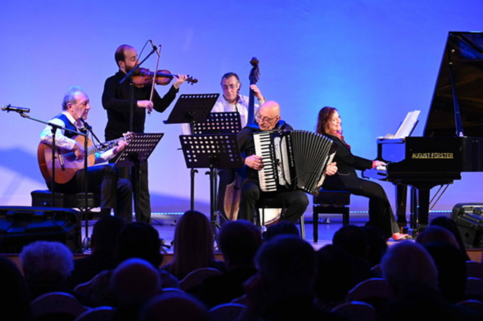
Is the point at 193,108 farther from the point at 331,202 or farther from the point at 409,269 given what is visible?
the point at 409,269

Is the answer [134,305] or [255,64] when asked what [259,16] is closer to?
[255,64]

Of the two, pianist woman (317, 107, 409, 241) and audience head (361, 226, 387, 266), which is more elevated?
pianist woman (317, 107, 409, 241)

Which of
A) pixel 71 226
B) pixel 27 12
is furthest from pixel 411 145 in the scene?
pixel 27 12

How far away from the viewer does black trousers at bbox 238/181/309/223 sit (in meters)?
6.48

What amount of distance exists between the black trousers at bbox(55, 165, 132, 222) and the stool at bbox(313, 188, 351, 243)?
188 centimetres

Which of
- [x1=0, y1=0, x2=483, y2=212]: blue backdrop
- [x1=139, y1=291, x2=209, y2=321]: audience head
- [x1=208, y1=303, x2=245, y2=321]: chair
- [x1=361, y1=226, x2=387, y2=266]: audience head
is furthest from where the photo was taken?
[x1=0, y1=0, x2=483, y2=212]: blue backdrop

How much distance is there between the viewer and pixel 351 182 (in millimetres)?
7094

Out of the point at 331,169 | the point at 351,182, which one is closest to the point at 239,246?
the point at 331,169

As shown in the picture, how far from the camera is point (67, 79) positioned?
30.2 ft


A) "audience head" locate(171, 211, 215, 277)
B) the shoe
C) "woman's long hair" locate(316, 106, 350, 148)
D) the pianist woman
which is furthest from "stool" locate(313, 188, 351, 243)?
"audience head" locate(171, 211, 215, 277)

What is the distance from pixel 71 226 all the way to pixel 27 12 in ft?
15.2

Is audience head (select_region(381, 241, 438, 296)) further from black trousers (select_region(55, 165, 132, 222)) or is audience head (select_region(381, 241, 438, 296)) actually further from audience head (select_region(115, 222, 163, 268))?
black trousers (select_region(55, 165, 132, 222))

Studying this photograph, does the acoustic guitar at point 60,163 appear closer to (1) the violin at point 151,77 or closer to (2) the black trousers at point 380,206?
(1) the violin at point 151,77

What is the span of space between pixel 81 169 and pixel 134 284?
177 inches
